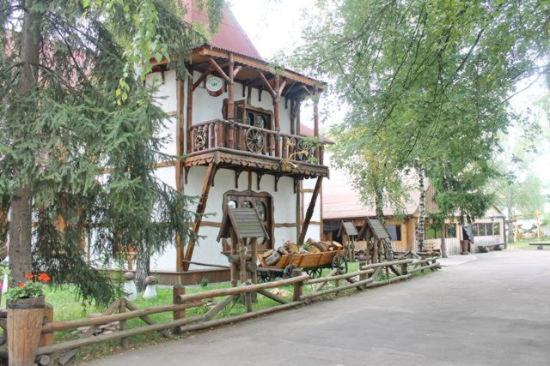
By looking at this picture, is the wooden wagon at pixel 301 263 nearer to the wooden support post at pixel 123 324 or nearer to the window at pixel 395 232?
the wooden support post at pixel 123 324

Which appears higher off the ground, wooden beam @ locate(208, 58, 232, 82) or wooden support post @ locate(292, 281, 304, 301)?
wooden beam @ locate(208, 58, 232, 82)

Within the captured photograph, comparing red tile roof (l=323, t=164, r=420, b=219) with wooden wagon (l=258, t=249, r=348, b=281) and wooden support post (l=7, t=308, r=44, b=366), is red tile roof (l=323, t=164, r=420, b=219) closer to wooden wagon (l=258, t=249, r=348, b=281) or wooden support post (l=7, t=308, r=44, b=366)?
wooden wagon (l=258, t=249, r=348, b=281)

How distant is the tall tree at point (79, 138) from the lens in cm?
657

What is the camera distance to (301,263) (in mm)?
13906

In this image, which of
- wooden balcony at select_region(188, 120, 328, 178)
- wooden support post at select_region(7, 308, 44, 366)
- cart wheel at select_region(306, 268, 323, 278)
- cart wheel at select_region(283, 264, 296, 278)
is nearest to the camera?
wooden support post at select_region(7, 308, 44, 366)

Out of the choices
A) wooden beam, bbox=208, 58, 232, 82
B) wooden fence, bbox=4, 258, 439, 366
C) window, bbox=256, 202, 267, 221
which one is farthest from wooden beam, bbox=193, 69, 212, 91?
wooden fence, bbox=4, 258, 439, 366

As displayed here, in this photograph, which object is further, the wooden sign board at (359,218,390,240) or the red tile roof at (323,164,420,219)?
the red tile roof at (323,164,420,219)

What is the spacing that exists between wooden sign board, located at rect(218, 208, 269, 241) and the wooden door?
15.4 ft

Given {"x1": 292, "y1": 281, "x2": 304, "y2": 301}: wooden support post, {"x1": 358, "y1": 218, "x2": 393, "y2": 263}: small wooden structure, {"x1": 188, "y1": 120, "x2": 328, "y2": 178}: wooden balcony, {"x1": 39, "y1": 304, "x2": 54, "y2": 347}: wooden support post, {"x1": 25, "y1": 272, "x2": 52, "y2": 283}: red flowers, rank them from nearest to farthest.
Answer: {"x1": 39, "y1": 304, "x2": 54, "y2": 347}: wooden support post, {"x1": 25, "y1": 272, "x2": 52, "y2": 283}: red flowers, {"x1": 292, "y1": 281, "x2": 304, "y2": 301}: wooden support post, {"x1": 188, "y1": 120, "x2": 328, "y2": 178}: wooden balcony, {"x1": 358, "y1": 218, "x2": 393, "y2": 263}: small wooden structure

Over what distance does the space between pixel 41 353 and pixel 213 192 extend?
30.5 ft

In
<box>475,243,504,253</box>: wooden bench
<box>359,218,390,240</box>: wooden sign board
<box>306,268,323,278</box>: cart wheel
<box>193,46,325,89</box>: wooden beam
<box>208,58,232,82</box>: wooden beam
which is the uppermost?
<box>193,46,325,89</box>: wooden beam

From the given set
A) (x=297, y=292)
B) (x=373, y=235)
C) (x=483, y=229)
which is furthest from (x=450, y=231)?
(x=297, y=292)

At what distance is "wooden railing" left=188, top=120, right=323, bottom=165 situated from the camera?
13523mm

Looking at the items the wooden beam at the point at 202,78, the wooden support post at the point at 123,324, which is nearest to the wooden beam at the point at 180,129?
the wooden beam at the point at 202,78
